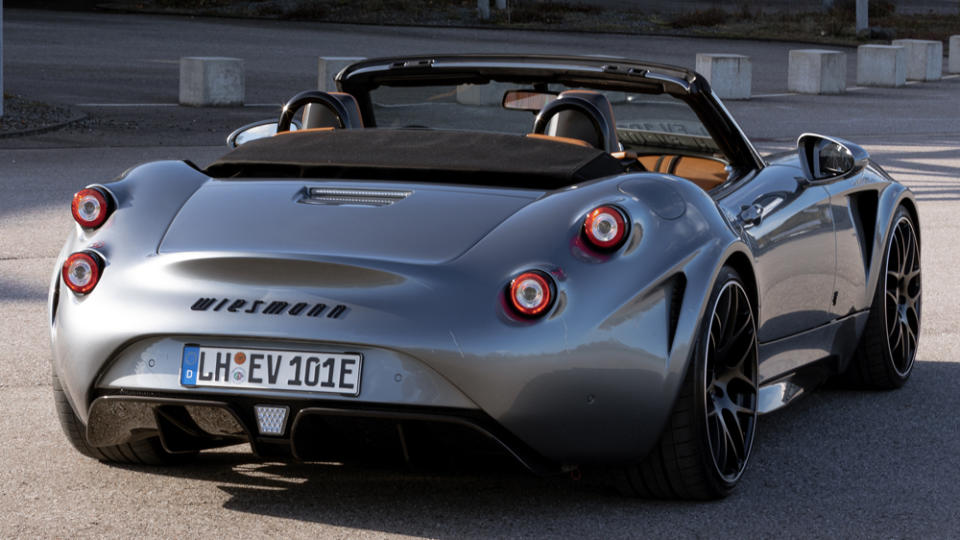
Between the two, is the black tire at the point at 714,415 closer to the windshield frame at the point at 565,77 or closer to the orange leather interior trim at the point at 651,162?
the windshield frame at the point at 565,77

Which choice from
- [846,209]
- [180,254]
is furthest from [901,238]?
[180,254]

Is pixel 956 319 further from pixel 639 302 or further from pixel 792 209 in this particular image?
pixel 639 302

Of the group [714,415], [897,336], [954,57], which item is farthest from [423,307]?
[954,57]

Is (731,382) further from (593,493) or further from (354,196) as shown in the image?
(354,196)

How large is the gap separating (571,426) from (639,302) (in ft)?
1.20

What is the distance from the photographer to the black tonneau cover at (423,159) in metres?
4.62

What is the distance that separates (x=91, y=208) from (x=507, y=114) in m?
1.69

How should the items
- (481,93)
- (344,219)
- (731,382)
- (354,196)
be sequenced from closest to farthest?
(344,219)
(354,196)
(731,382)
(481,93)

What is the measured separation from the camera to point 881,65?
30.2 m

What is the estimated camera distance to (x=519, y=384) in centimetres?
409

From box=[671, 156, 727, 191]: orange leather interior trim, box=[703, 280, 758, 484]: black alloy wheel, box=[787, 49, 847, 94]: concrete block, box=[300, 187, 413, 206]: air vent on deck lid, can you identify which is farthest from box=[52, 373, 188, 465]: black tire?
box=[787, 49, 847, 94]: concrete block

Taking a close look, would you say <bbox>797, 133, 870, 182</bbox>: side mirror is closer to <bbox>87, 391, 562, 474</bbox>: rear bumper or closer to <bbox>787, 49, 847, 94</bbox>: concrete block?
<bbox>87, 391, 562, 474</bbox>: rear bumper

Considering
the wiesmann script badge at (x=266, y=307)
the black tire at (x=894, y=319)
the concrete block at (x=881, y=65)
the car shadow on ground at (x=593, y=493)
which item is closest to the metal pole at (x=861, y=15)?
the concrete block at (x=881, y=65)

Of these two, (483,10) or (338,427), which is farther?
(483,10)
